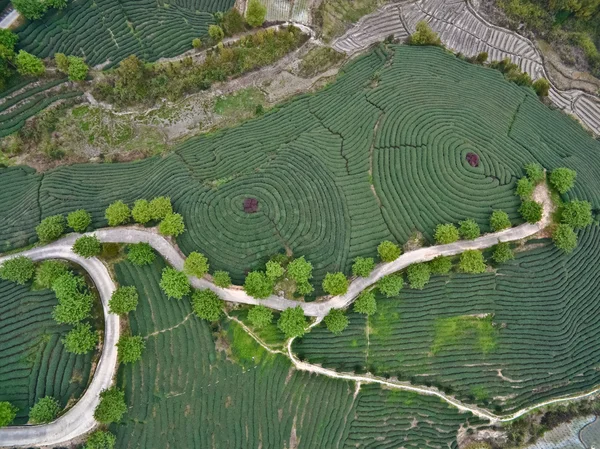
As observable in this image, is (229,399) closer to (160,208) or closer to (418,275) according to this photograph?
(160,208)

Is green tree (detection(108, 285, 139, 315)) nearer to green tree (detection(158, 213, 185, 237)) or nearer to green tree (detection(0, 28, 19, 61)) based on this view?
green tree (detection(158, 213, 185, 237))

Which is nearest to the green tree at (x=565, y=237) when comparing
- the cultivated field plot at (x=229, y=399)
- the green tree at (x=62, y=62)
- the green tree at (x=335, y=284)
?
the cultivated field plot at (x=229, y=399)

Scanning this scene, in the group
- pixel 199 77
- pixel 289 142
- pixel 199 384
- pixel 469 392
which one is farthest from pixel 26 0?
pixel 469 392

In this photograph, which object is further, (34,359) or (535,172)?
(535,172)

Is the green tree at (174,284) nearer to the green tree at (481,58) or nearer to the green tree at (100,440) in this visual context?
the green tree at (100,440)

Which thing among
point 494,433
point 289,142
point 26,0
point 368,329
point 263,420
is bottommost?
point 494,433

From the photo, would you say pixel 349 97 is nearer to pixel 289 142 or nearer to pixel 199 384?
pixel 289 142

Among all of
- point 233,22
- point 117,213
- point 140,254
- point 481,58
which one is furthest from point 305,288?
point 481,58
